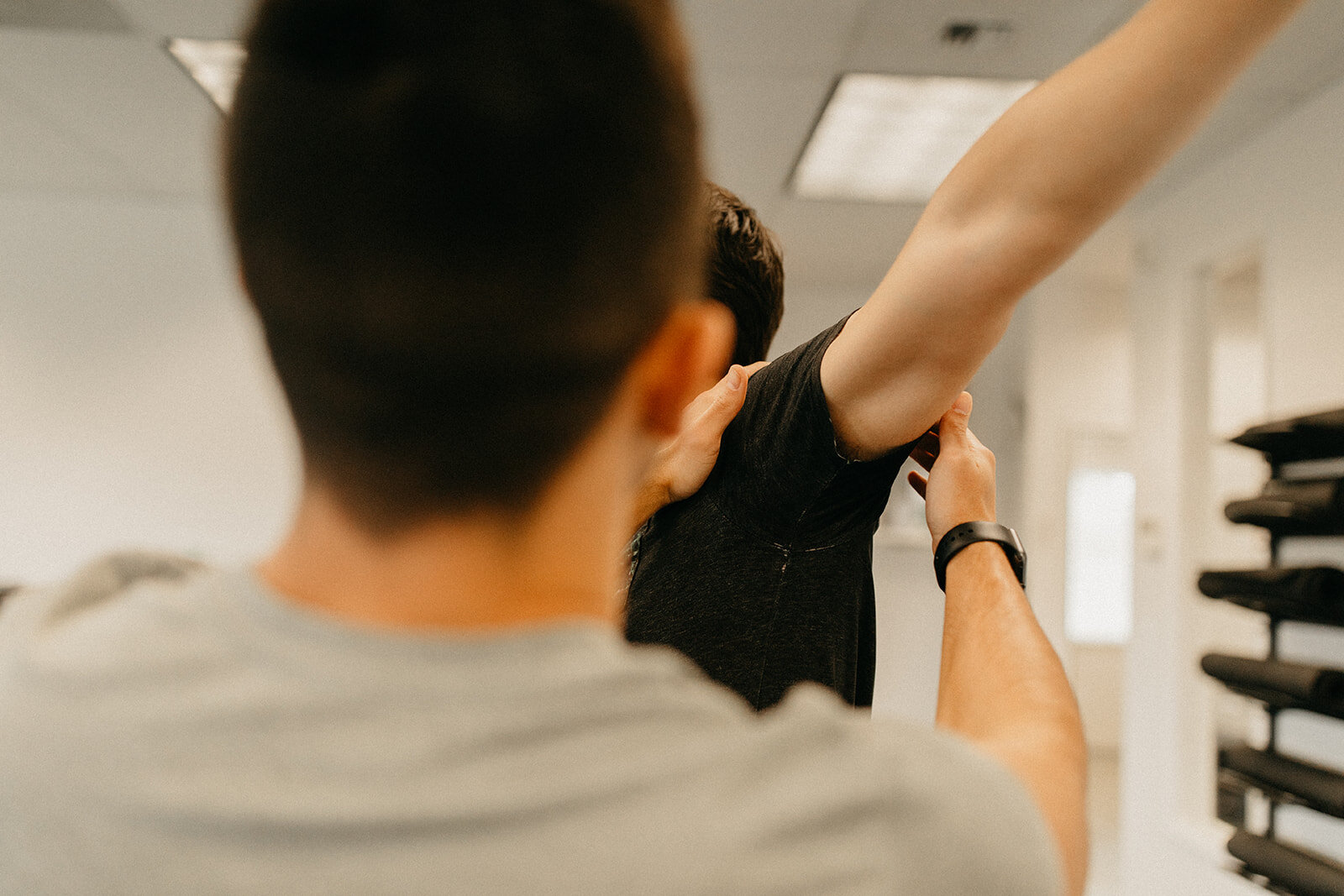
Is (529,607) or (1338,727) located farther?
(1338,727)

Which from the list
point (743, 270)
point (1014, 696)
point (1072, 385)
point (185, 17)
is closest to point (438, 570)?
point (1014, 696)

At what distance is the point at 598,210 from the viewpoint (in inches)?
13.4

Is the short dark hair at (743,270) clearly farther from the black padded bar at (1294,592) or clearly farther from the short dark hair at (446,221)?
the black padded bar at (1294,592)

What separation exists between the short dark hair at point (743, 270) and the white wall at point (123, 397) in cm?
334

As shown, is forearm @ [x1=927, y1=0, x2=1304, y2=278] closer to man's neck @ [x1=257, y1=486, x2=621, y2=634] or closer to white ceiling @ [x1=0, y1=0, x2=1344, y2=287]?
man's neck @ [x1=257, y1=486, x2=621, y2=634]

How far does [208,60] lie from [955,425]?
2.95 metres

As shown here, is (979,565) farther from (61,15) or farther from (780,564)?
(61,15)

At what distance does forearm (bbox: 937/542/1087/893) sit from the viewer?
15.4 inches

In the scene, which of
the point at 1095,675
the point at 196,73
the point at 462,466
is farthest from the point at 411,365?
the point at 1095,675

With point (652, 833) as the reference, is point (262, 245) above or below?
above

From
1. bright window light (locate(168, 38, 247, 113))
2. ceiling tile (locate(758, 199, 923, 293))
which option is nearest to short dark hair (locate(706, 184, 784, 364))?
bright window light (locate(168, 38, 247, 113))

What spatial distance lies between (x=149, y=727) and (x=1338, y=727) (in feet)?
9.74

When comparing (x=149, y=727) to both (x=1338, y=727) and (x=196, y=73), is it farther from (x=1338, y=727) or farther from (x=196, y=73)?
(x=196, y=73)

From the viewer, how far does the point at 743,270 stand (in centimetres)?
92
